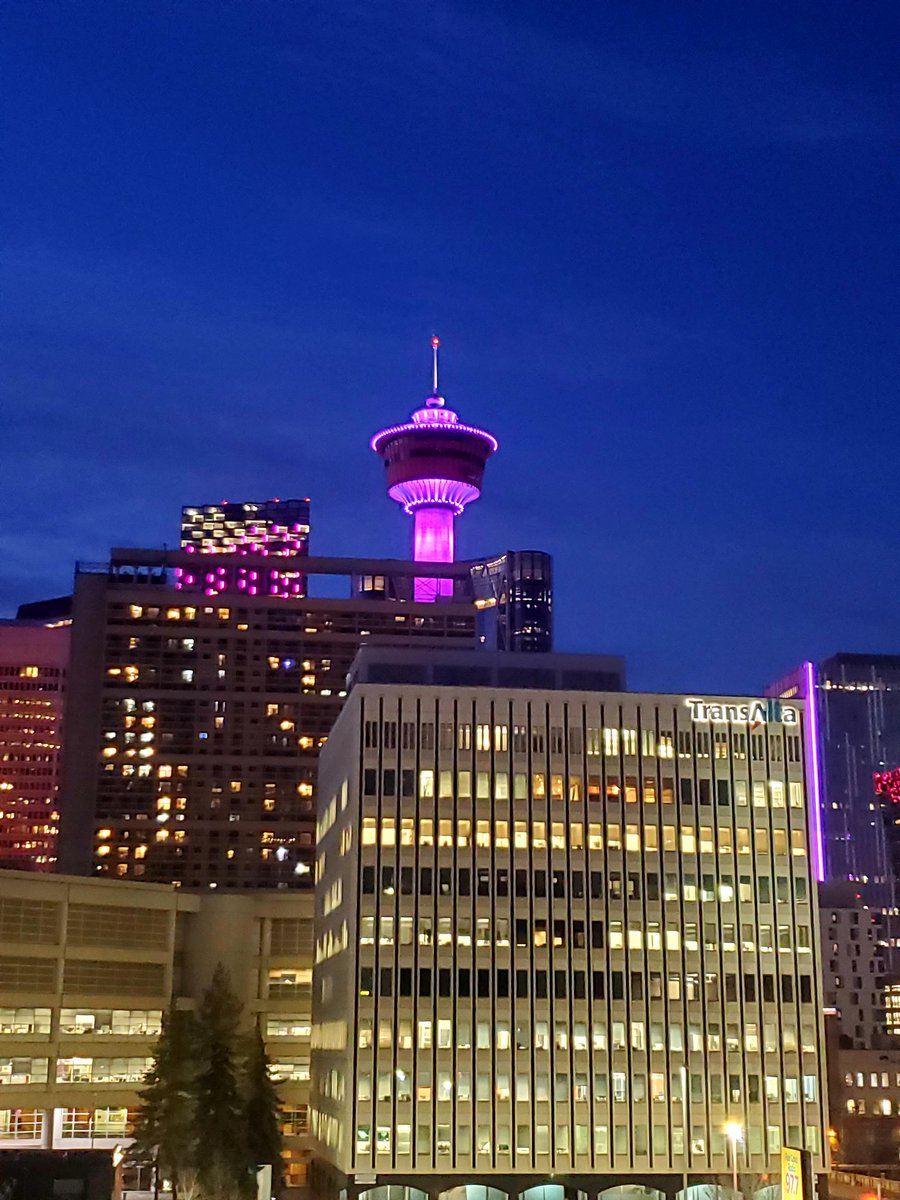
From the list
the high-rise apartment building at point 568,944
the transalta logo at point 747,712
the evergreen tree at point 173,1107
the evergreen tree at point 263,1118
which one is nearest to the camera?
the evergreen tree at point 173,1107

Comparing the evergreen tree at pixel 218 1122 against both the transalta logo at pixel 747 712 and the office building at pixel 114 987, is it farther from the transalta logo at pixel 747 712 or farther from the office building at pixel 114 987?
the transalta logo at pixel 747 712

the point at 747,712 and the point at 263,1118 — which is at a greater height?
the point at 747,712

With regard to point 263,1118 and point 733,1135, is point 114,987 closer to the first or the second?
point 263,1118

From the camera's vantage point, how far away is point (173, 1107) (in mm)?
115875

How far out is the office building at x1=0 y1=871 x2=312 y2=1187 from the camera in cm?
14188

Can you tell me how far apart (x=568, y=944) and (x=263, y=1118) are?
1187 inches

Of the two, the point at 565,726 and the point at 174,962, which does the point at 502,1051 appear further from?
the point at 174,962

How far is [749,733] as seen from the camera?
13488 centimetres

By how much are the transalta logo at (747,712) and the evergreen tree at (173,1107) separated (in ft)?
170

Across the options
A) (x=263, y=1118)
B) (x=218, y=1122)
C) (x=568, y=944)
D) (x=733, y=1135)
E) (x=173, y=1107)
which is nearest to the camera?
(x=218, y=1122)

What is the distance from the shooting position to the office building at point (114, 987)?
465 ft

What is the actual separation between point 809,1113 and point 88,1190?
201 feet

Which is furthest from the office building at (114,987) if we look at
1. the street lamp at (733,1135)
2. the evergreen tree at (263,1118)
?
the street lamp at (733,1135)

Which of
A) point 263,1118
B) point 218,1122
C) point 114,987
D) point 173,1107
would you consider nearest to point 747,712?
point 263,1118
